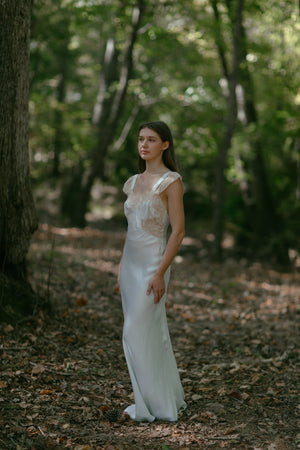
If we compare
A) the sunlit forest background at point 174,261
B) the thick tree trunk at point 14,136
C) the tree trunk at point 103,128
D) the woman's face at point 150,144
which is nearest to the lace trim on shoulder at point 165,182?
the woman's face at point 150,144

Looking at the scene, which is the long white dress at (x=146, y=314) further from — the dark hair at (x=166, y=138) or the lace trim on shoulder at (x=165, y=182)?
the dark hair at (x=166, y=138)

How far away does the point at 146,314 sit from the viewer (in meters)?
3.86

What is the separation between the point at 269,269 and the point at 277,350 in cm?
751

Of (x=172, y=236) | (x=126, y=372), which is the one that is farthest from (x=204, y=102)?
(x=172, y=236)

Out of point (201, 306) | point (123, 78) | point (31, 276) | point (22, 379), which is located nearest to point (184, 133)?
point (123, 78)

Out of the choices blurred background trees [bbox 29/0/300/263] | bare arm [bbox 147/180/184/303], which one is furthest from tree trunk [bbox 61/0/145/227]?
bare arm [bbox 147/180/184/303]

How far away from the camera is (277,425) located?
3943 mm

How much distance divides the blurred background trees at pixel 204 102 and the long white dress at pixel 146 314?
8.67 meters

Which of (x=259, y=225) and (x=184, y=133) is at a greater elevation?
(x=184, y=133)

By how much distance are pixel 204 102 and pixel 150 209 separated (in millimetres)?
10592

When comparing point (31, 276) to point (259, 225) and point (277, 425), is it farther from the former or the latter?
point (259, 225)

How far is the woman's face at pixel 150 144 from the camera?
3852 mm

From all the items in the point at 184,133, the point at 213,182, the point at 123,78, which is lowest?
the point at 213,182

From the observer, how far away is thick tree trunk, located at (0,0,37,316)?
491 cm
